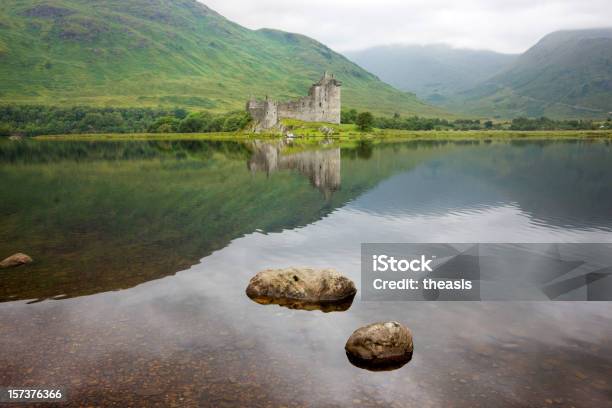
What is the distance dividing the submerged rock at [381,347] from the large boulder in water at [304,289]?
3.70 m

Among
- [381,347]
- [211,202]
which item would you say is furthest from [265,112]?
[381,347]

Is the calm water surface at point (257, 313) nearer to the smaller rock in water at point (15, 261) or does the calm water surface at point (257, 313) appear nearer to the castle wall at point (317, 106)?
the smaller rock in water at point (15, 261)

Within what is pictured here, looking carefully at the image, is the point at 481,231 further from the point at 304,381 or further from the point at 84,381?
the point at 84,381

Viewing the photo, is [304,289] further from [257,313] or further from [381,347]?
[381,347]

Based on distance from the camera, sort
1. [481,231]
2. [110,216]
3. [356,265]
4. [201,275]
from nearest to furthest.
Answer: [201,275], [356,265], [481,231], [110,216]

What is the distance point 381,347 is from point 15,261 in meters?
18.1

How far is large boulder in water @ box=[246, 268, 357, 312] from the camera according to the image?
1833 centimetres

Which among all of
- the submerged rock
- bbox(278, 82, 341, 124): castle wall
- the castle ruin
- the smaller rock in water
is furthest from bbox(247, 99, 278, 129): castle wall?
the submerged rock

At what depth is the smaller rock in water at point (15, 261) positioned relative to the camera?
74.5 ft

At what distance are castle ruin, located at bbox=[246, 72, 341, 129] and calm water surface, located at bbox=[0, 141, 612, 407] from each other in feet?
398

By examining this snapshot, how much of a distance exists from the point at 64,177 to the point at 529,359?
59.2 meters

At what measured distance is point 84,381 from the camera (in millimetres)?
12734

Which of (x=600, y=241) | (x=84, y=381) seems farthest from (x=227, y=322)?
(x=600, y=241)

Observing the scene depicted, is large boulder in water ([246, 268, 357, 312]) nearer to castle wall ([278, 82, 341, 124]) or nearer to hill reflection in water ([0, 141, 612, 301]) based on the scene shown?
hill reflection in water ([0, 141, 612, 301])
